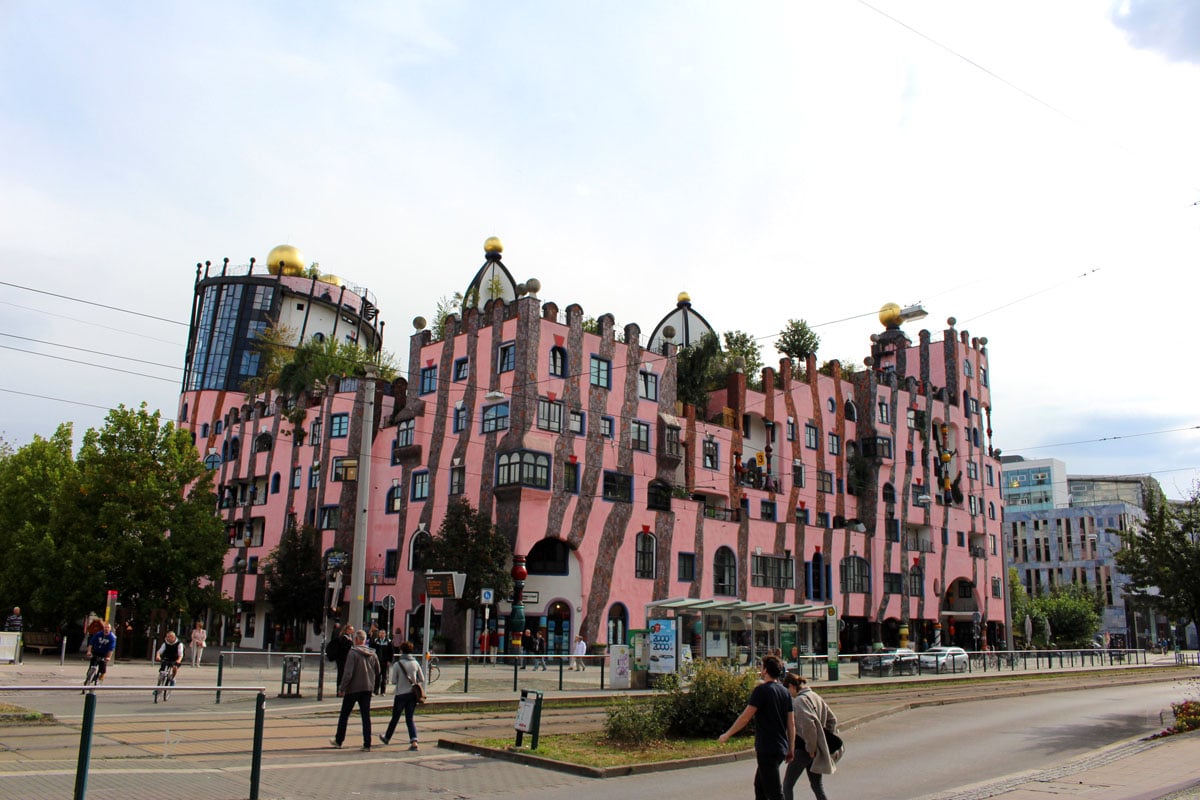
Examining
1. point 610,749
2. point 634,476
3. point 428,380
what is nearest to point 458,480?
point 428,380

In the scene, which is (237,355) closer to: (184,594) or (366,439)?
(184,594)

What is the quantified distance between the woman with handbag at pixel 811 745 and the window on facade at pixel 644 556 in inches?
1373

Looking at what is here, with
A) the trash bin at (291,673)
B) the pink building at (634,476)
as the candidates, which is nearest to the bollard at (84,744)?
the trash bin at (291,673)

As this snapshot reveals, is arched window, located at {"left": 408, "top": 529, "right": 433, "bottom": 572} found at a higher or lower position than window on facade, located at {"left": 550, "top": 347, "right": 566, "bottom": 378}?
lower

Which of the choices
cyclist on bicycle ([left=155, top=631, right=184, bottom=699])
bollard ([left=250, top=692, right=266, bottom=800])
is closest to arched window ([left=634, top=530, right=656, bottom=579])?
cyclist on bicycle ([left=155, top=631, right=184, bottom=699])

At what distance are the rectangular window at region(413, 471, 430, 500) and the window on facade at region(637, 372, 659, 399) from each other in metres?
10.6

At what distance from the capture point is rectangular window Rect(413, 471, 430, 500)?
149 ft

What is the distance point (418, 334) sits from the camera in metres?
48.9

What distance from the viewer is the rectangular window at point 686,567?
46125 mm

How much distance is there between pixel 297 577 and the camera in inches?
1866

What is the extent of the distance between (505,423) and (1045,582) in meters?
83.3

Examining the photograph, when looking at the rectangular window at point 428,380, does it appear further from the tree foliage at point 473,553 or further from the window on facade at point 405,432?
the tree foliage at point 473,553

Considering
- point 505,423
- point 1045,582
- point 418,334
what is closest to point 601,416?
point 505,423

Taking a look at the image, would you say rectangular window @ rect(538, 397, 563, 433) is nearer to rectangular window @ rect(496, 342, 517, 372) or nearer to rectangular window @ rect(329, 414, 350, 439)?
rectangular window @ rect(496, 342, 517, 372)
